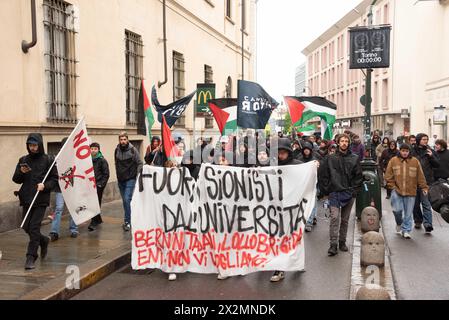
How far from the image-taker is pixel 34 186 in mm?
6406

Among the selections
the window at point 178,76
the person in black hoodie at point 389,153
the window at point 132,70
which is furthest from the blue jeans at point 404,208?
the window at point 178,76

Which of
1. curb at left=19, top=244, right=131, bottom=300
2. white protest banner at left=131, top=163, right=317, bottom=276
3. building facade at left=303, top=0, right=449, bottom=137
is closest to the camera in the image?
curb at left=19, top=244, right=131, bottom=300

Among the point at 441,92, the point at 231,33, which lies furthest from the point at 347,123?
the point at 231,33

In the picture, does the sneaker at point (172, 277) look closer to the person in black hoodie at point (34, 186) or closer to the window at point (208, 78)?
the person in black hoodie at point (34, 186)

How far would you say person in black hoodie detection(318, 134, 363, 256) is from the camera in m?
7.41

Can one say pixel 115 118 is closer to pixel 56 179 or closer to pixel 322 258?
pixel 56 179

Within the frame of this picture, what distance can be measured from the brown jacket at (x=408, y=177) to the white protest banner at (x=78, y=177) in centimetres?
508

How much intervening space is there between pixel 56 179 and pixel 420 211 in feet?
21.8

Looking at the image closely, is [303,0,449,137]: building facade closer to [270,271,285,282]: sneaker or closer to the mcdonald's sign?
the mcdonald's sign

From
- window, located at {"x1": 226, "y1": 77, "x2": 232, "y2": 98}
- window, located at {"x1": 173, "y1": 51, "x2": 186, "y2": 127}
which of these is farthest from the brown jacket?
window, located at {"x1": 226, "y1": 77, "x2": 232, "y2": 98}

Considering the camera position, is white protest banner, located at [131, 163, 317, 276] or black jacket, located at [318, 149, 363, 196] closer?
white protest banner, located at [131, 163, 317, 276]

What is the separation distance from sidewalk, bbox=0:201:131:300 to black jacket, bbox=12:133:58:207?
82 centimetres

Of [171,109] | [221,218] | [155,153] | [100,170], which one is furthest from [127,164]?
[221,218]

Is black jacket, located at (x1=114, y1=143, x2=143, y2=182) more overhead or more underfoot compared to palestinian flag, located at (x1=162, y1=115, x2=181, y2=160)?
more underfoot
